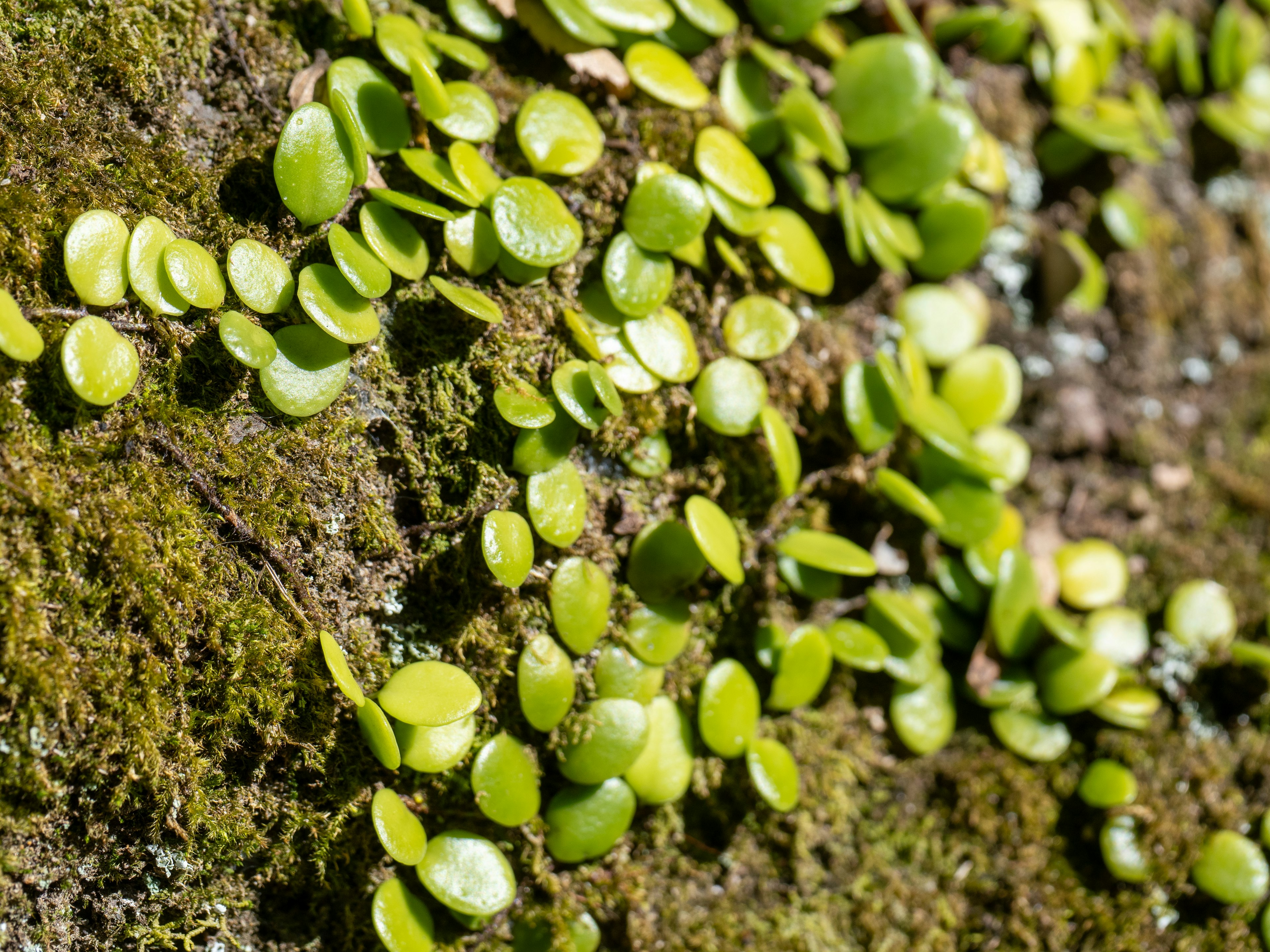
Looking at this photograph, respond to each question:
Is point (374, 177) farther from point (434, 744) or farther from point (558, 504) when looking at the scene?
point (434, 744)

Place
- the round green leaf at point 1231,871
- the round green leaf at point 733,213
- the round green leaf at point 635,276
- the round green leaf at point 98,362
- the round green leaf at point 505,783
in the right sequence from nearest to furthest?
the round green leaf at point 98,362 → the round green leaf at point 505,783 → the round green leaf at point 635,276 → the round green leaf at point 733,213 → the round green leaf at point 1231,871

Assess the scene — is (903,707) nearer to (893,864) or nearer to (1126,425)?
(893,864)

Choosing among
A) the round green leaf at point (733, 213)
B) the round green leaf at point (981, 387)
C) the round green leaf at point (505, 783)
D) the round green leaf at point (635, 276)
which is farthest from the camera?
the round green leaf at point (981, 387)

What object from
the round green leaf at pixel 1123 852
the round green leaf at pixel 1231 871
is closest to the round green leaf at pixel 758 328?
the round green leaf at pixel 1123 852

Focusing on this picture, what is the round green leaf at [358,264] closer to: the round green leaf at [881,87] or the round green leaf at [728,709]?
the round green leaf at [728,709]

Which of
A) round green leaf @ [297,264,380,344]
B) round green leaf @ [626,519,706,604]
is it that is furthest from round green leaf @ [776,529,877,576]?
round green leaf @ [297,264,380,344]

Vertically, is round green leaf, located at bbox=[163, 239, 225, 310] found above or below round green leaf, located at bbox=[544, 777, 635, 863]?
above

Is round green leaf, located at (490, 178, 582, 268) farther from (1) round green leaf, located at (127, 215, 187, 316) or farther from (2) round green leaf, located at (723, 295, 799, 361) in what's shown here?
(1) round green leaf, located at (127, 215, 187, 316)
